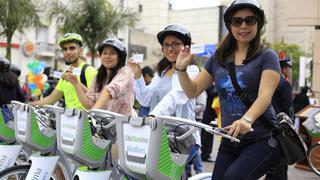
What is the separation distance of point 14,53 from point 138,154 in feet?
113

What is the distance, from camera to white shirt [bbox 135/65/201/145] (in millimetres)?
3527

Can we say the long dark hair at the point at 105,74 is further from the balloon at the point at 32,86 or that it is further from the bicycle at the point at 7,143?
the balloon at the point at 32,86

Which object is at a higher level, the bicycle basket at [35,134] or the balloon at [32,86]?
the bicycle basket at [35,134]

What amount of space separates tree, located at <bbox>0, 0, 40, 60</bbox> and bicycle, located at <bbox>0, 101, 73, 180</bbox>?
661 centimetres

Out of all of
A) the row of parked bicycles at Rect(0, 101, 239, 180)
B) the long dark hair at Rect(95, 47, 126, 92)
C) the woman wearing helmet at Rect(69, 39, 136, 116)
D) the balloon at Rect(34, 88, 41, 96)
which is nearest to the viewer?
the row of parked bicycles at Rect(0, 101, 239, 180)

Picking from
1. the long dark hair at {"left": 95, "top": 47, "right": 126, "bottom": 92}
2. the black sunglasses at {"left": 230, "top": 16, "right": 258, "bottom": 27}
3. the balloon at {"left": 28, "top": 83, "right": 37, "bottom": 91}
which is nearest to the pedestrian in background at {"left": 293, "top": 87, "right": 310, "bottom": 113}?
the long dark hair at {"left": 95, "top": 47, "right": 126, "bottom": 92}

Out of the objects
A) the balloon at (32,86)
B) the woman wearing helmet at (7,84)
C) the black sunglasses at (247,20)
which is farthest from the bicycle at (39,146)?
the balloon at (32,86)

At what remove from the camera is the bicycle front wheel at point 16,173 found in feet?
12.7

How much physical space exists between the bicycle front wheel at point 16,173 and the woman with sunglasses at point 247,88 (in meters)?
1.58

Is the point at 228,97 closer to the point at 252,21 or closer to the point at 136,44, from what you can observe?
the point at 252,21

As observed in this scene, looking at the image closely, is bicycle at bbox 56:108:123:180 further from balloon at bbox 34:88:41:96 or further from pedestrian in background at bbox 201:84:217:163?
balloon at bbox 34:88:41:96

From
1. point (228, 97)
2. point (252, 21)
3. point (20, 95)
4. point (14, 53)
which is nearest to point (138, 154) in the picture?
point (228, 97)

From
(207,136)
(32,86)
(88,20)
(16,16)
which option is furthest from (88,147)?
(32,86)

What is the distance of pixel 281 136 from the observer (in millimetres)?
2969
